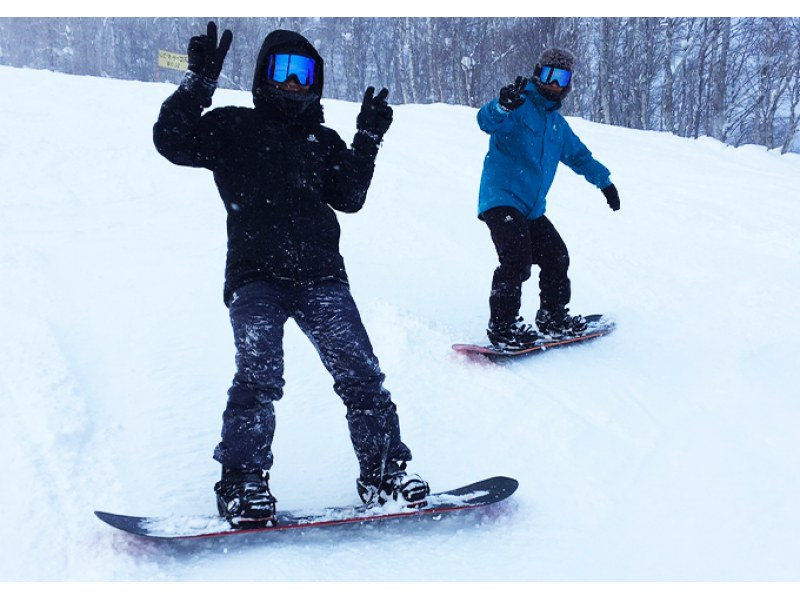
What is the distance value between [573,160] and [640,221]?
2896 mm

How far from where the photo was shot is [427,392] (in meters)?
3.84

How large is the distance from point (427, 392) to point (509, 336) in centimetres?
80

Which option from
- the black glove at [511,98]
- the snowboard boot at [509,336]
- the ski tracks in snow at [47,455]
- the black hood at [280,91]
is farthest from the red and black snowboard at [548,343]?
the ski tracks in snow at [47,455]

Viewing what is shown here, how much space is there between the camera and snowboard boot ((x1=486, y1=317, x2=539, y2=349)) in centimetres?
434

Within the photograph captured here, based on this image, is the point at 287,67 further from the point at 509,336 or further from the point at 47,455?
the point at 509,336

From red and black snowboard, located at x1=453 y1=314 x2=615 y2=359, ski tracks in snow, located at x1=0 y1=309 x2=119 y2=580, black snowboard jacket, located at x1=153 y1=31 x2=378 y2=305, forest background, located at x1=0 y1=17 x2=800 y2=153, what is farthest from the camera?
forest background, located at x1=0 y1=17 x2=800 y2=153

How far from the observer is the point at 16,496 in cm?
257

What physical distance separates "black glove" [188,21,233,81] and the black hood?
0.75 ft

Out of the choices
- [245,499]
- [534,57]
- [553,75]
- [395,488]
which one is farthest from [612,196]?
[534,57]

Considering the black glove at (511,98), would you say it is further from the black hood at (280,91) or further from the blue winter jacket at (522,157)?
the black hood at (280,91)

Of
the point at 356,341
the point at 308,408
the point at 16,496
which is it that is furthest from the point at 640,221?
the point at 16,496

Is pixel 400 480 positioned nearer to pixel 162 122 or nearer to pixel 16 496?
pixel 16 496

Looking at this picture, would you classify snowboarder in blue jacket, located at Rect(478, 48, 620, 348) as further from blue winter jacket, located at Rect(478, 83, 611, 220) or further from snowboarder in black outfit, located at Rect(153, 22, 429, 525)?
snowboarder in black outfit, located at Rect(153, 22, 429, 525)

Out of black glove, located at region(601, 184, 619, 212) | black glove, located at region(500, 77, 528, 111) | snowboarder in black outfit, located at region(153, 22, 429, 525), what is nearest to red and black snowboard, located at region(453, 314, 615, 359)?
black glove, located at region(601, 184, 619, 212)
